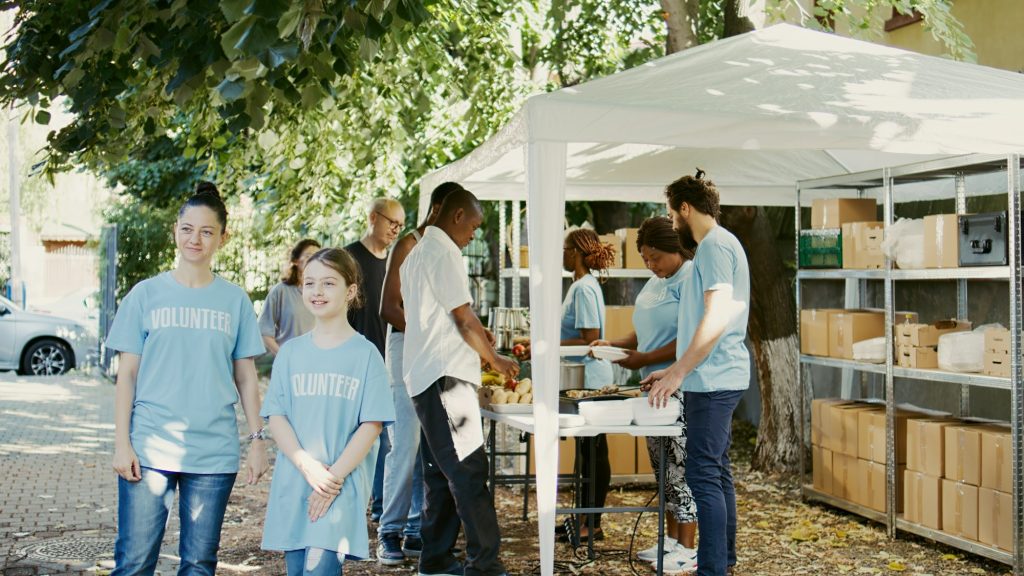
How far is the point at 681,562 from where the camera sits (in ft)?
20.6

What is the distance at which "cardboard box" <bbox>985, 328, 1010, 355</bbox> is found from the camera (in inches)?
253

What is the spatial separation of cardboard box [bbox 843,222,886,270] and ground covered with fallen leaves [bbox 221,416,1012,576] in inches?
70.5

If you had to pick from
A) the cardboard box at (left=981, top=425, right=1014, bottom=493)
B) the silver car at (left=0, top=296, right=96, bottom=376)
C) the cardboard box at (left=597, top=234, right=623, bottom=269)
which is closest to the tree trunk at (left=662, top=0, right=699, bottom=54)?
the cardboard box at (left=597, top=234, right=623, bottom=269)

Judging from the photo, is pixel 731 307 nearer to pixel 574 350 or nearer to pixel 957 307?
pixel 574 350

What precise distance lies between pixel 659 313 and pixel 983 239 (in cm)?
195

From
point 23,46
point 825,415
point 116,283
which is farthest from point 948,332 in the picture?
point 116,283

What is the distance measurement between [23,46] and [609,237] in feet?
15.4

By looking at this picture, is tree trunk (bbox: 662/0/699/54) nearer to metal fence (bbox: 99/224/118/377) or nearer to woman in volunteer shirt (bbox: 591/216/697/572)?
woman in volunteer shirt (bbox: 591/216/697/572)

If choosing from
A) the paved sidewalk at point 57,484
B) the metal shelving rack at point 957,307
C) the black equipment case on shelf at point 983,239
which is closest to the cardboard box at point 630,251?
the metal shelving rack at point 957,307

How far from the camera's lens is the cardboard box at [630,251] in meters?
9.53

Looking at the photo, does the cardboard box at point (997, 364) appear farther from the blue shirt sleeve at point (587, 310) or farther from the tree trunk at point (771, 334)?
the tree trunk at point (771, 334)

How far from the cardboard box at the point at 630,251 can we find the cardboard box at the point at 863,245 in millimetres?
1988

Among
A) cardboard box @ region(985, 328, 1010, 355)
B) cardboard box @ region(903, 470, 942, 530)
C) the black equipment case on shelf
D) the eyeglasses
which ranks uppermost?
the eyeglasses

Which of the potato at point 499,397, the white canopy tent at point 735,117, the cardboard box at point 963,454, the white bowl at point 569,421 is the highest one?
the white canopy tent at point 735,117
